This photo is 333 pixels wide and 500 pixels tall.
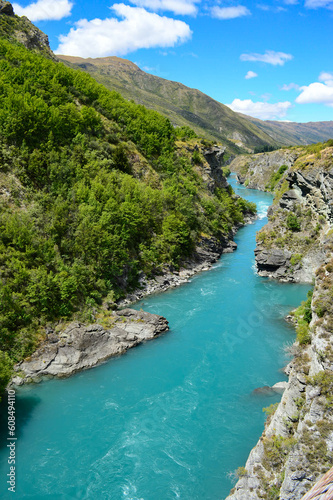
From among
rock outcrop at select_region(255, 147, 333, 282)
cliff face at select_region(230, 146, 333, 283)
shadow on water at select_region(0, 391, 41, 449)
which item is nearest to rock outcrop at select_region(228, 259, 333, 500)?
shadow on water at select_region(0, 391, 41, 449)

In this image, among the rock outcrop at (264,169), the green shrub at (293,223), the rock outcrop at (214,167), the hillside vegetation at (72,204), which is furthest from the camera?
the rock outcrop at (264,169)

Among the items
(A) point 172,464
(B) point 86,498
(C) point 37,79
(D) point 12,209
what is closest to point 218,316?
(A) point 172,464

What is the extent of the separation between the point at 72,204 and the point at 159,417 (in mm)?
25773

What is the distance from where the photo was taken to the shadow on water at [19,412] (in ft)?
66.0

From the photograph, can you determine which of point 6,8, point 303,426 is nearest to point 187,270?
point 303,426

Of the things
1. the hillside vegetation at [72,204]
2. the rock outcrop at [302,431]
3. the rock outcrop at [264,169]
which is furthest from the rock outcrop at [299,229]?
the rock outcrop at [264,169]

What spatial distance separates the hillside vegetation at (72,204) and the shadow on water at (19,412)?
7.34 ft

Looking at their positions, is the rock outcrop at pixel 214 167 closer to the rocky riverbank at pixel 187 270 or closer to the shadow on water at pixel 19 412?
the rocky riverbank at pixel 187 270

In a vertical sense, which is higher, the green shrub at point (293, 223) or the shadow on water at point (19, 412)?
the green shrub at point (293, 223)

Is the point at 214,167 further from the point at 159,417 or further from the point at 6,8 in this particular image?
the point at 159,417

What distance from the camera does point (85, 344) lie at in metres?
27.5

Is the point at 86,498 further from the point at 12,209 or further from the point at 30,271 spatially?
the point at 12,209

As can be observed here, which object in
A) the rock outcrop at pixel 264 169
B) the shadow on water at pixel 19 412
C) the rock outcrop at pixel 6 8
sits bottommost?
the shadow on water at pixel 19 412

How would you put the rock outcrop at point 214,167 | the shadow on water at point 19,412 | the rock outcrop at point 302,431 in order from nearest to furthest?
the rock outcrop at point 302,431 → the shadow on water at point 19,412 → the rock outcrop at point 214,167
